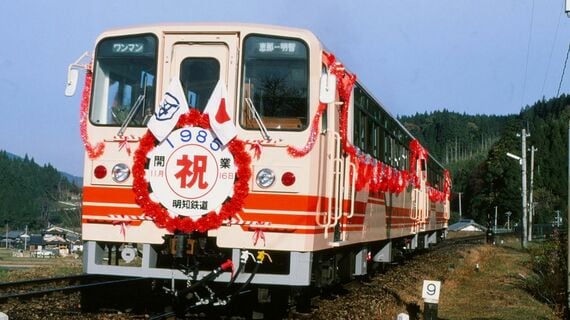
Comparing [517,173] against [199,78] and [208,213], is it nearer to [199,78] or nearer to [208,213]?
[199,78]

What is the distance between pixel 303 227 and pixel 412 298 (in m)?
5.16

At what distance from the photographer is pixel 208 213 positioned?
8.89 metres

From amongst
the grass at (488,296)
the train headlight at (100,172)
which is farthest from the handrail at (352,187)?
the train headlight at (100,172)

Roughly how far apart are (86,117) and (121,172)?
2.85 ft

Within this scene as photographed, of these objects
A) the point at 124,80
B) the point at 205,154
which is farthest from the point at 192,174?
the point at 124,80

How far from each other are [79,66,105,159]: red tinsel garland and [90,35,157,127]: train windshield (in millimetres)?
75

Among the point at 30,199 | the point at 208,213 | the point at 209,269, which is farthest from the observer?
the point at 30,199

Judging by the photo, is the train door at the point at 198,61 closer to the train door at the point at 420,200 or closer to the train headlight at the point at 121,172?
the train headlight at the point at 121,172

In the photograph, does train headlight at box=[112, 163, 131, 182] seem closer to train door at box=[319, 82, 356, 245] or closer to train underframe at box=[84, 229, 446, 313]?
train underframe at box=[84, 229, 446, 313]

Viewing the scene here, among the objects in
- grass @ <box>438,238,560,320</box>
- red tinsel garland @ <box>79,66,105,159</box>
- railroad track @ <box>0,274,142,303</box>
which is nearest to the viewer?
red tinsel garland @ <box>79,66,105,159</box>

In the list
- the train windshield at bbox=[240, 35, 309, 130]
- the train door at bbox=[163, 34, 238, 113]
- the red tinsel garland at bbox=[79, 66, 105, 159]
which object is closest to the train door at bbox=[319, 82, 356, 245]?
the train windshield at bbox=[240, 35, 309, 130]

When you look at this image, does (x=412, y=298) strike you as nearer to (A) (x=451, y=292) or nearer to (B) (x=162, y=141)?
(A) (x=451, y=292)

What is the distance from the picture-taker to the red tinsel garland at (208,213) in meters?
8.86

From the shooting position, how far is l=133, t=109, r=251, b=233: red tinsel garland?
8859 mm
